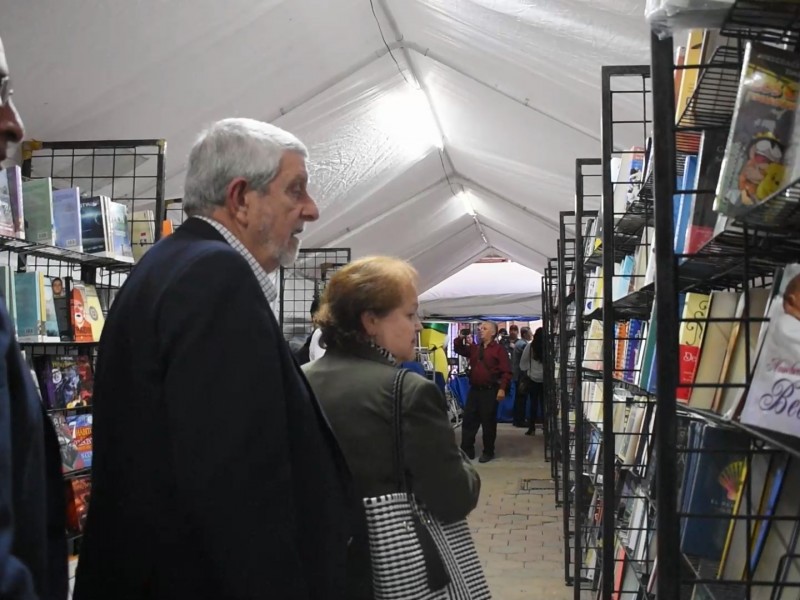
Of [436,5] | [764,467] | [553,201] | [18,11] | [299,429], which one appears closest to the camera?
[299,429]

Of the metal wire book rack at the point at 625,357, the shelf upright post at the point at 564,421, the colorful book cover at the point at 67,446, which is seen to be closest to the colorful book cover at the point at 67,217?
the colorful book cover at the point at 67,446

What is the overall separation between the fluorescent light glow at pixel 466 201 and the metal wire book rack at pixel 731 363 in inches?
281

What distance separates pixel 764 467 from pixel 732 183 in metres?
0.57

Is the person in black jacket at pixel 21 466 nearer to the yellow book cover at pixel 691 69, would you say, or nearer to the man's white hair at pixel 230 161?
the man's white hair at pixel 230 161

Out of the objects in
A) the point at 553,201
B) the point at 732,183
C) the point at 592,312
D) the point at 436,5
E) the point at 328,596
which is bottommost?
the point at 328,596

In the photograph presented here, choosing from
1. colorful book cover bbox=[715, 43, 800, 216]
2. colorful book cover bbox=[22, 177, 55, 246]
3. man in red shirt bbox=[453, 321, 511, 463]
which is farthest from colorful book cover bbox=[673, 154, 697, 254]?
man in red shirt bbox=[453, 321, 511, 463]

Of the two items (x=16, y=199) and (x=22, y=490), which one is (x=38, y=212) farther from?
(x=22, y=490)

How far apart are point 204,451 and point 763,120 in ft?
3.11

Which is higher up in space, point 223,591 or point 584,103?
point 584,103

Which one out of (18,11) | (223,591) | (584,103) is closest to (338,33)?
(584,103)

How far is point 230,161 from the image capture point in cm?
145

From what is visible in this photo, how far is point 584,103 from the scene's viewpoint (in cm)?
400

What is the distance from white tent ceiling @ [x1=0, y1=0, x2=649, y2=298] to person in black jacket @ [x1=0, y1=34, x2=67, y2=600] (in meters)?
2.06

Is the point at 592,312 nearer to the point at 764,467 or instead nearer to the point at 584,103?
the point at 584,103
